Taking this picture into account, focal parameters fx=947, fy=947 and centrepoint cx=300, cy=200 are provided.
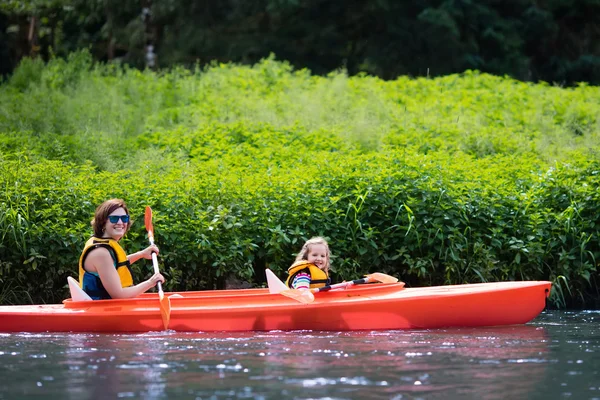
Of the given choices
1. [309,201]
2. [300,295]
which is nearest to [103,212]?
[300,295]

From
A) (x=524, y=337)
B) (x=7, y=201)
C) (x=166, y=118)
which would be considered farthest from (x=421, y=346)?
(x=166, y=118)

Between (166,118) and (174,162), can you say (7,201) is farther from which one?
(166,118)

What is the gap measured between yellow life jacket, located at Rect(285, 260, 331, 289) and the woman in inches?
43.3

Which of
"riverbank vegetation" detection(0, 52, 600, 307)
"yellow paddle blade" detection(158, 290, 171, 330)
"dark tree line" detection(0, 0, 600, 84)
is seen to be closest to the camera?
"yellow paddle blade" detection(158, 290, 171, 330)

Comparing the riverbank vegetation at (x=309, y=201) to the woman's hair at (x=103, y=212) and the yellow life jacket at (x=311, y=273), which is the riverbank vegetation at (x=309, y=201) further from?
the woman's hair at (x=103, y=212)

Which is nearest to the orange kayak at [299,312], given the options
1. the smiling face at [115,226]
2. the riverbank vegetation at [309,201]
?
the smiling face at [115,226]

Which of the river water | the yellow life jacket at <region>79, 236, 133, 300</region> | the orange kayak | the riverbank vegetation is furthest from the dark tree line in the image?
the river water

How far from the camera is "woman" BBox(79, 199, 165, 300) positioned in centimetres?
750

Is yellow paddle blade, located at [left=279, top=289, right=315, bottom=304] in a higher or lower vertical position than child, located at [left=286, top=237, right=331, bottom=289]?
lower

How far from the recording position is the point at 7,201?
9234 millimetres

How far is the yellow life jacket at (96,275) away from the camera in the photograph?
7.50 meters

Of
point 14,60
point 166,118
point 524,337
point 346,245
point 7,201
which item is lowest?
point 524,337

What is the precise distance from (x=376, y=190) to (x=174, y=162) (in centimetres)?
317

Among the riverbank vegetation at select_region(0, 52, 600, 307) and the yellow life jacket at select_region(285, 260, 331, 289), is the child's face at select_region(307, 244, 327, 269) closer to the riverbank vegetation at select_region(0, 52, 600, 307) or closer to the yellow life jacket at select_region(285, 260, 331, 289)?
the yellow life jacket at select_region(285, 260, 331, 289)
